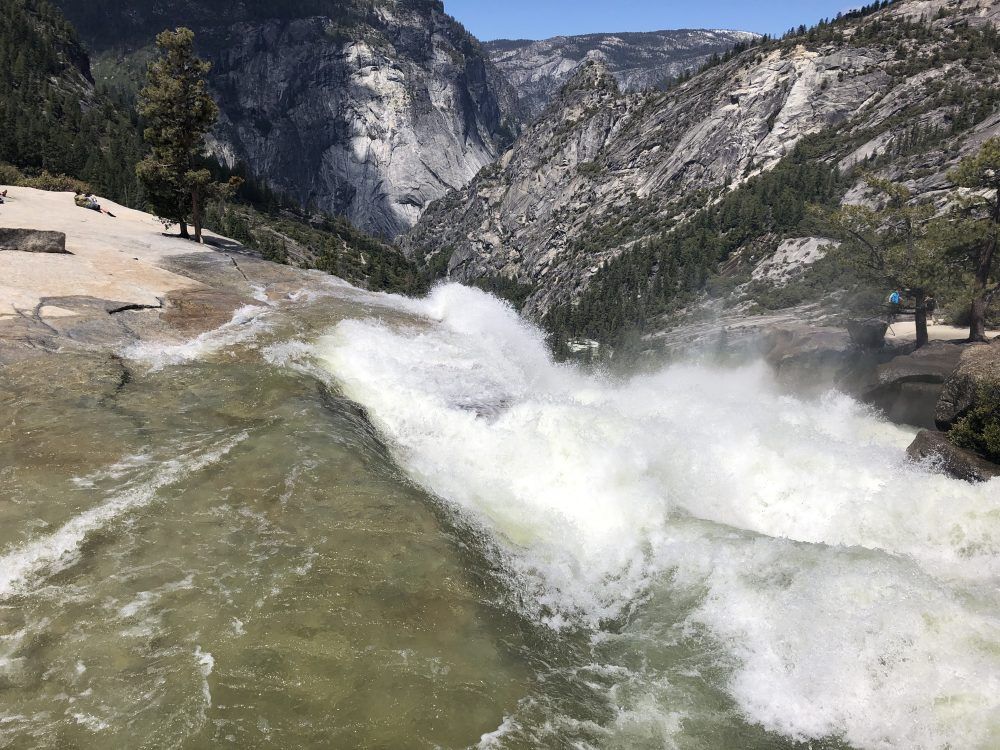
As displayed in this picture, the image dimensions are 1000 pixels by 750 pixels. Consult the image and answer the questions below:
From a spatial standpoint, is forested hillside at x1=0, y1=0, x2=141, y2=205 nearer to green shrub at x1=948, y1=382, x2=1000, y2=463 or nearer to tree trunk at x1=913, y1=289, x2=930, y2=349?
tree trunk at x1=913, y1=289, x2=930, y2=349

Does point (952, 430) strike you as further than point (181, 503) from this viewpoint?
Yes

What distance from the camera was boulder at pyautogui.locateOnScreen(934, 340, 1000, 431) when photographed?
871 inches

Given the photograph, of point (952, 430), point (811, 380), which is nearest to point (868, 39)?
point (811, 380)

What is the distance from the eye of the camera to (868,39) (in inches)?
6063

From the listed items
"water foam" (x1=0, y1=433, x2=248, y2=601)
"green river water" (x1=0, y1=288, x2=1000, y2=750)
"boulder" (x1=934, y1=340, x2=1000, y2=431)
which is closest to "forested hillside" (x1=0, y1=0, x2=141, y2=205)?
"green river water" (x1=0, y1=288, x2=1000, y2=750)

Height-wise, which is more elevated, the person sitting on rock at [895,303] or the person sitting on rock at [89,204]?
the person sitting on rock at [895,303]

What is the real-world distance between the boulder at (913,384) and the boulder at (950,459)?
639cm

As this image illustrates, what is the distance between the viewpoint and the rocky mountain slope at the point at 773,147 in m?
112

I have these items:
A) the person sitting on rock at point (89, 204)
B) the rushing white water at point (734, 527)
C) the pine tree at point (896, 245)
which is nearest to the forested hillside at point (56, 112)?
the person sitting on rock at point (89, 204)

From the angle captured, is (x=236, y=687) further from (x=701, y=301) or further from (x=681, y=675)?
(x=701, y=301)

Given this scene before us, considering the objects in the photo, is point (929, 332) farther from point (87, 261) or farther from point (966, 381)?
point (87, 261)

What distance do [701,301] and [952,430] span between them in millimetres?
100085

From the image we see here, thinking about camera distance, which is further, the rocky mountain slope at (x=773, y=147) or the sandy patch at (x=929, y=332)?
the rocky mountain slope at (x=773, y=147)

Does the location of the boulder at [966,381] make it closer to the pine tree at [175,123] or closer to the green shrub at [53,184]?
the pine tree at [175,123]
